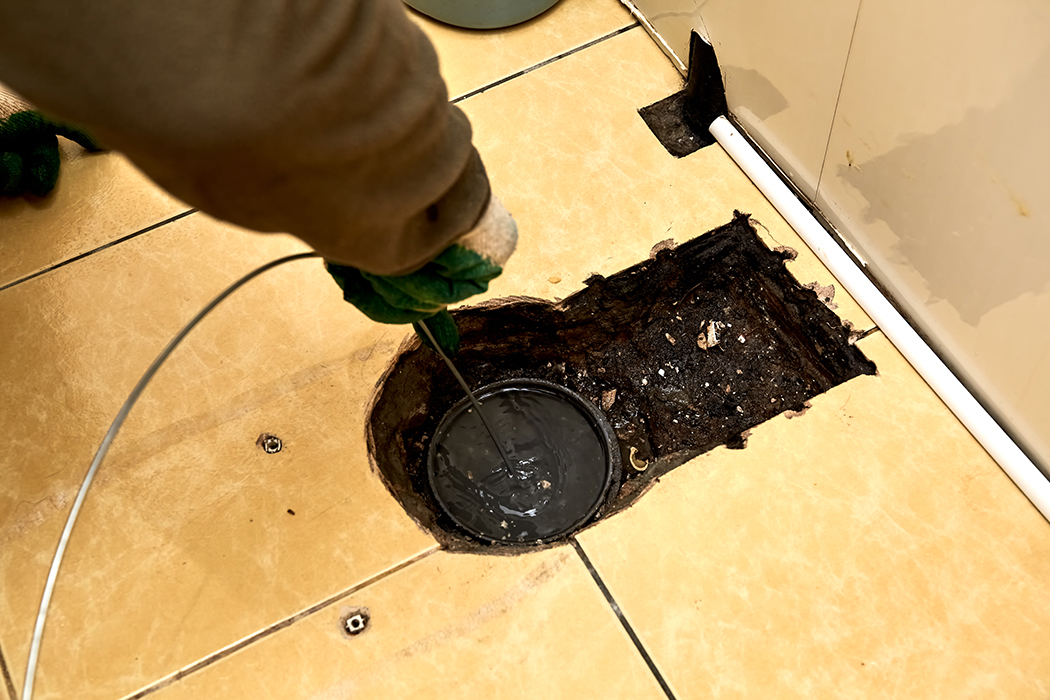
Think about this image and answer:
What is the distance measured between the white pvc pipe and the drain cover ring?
1.52 ft

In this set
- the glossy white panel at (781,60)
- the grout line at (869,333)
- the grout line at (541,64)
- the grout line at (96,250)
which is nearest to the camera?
the glossy white panel at (781,60)

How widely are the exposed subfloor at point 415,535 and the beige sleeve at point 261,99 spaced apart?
0.62 meters

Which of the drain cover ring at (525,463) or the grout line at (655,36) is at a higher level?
the grout line at (655,36)

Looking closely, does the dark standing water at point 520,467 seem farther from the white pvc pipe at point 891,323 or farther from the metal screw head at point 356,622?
the white pvc pipe at point 891,323

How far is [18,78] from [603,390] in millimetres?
1095

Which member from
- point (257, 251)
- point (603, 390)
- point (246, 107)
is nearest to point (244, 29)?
point (246, 107)

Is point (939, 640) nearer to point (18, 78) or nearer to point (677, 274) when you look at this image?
point (677, 274)

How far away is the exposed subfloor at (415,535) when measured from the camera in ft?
3.60

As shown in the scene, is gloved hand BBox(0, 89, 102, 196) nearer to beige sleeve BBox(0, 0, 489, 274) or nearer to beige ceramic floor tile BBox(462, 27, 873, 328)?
beige ceramic floor tile BBox(462, 27, 873, 328)

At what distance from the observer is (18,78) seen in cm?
56

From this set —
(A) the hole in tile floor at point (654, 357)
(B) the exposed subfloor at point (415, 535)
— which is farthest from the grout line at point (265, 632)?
(A) the hole in tile floor at point (654, 357)

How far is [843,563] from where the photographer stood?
1144 mm

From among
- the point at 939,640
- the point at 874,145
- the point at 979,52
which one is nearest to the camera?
the point at 979,52

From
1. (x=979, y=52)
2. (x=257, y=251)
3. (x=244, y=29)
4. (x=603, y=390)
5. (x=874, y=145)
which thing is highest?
(x=244, y=29)
